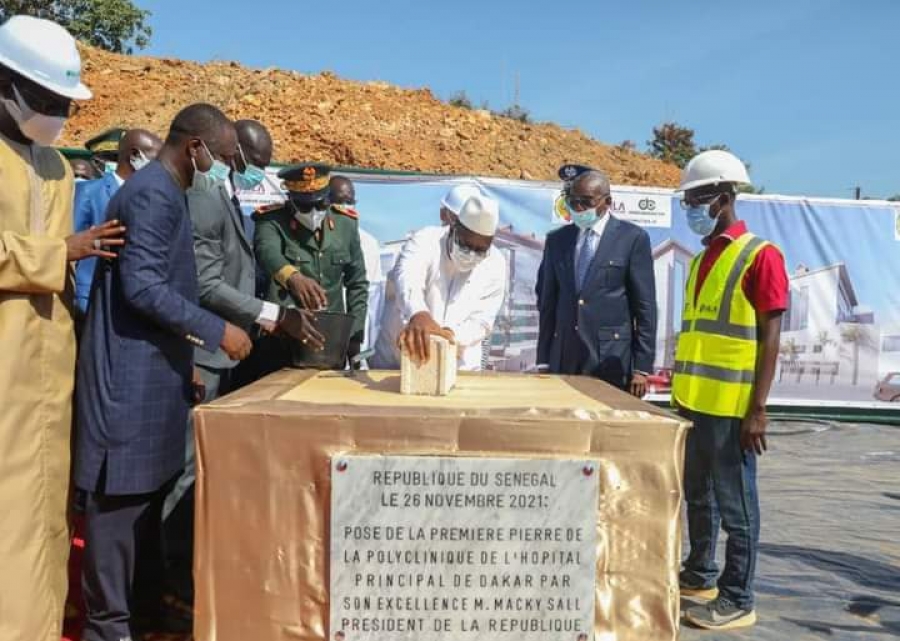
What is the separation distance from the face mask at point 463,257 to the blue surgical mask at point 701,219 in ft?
2.98

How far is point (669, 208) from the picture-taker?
8.41 m

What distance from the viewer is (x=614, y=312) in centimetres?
421

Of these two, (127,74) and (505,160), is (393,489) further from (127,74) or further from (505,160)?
(127,74)

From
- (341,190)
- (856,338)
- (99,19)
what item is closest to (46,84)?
(341,190)

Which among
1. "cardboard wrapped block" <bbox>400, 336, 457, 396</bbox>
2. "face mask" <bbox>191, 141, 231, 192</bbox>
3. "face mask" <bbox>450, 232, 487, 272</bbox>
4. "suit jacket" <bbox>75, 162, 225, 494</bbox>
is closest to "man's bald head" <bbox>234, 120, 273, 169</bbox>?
"face mask" <bbox>191, 141, 231, 192</bbox>

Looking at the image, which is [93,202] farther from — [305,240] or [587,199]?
[587,199]

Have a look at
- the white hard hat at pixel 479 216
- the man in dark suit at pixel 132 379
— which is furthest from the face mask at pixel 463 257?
the man in dark suit at pixel 132 379

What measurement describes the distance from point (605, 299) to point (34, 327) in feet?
8.71

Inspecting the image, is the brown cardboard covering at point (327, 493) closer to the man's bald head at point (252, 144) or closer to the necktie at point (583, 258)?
the necktie at point (583, 258)

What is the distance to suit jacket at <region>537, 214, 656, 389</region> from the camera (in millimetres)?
4199

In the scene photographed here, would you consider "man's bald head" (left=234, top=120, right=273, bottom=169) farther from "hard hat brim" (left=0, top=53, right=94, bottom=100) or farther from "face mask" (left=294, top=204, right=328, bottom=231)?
"hard hat brim" (left=0, top=53, right=94, bottom=100)

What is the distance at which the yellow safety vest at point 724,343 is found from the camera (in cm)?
327

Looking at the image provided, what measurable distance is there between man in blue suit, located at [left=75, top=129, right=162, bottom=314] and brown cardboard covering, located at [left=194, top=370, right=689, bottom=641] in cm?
230

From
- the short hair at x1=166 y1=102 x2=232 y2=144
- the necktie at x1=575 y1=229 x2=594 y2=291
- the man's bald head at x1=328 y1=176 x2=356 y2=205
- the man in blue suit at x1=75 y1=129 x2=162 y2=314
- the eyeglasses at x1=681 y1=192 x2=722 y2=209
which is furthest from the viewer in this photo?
the man's bald head at x1=328 y1=176 x2=356 y2=205
